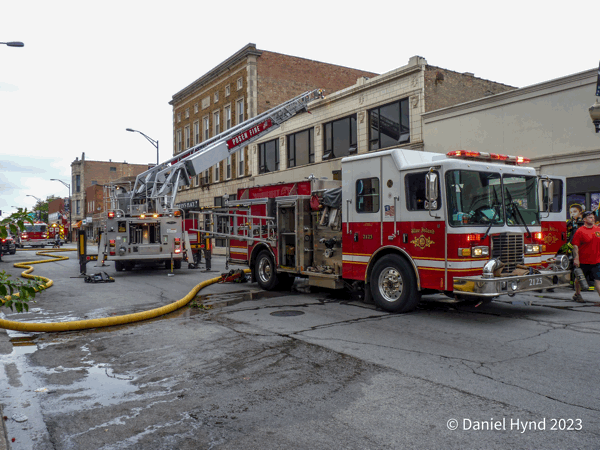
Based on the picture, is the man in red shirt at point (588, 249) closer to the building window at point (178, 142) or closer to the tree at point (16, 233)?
the tree at point (16, 233)

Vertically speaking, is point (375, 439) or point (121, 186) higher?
point (121, 186)

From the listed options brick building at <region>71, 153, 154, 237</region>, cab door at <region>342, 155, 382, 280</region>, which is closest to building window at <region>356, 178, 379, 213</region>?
cab door at <region>342, 155, 382, 280</region>

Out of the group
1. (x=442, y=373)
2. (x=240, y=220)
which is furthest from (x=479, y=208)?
(x=240, y=220)

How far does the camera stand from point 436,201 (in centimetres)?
803

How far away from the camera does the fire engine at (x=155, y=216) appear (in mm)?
16625

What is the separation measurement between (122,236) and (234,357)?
461 inches

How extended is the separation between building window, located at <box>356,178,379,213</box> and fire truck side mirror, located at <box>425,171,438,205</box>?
1.44 m

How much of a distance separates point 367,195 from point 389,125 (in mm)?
13682

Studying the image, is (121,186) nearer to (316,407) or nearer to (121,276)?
(121,276)

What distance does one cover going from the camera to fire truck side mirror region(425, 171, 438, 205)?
780 centimetres

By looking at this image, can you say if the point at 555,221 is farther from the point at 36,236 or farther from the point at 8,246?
the point at 36,236

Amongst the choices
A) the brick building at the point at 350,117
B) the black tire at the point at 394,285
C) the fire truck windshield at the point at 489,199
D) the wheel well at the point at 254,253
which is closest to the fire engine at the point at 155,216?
the wheel well at the point at 254,253

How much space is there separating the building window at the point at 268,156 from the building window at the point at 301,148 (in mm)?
1545

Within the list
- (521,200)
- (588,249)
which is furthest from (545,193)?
(588,249)
